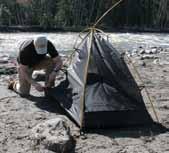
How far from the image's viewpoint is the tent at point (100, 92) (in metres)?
6.12

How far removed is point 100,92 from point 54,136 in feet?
3.60

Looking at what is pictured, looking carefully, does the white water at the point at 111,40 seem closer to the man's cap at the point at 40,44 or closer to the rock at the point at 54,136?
the man's cap at the point at 40,44

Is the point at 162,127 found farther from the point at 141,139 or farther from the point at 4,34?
the point at 4,34

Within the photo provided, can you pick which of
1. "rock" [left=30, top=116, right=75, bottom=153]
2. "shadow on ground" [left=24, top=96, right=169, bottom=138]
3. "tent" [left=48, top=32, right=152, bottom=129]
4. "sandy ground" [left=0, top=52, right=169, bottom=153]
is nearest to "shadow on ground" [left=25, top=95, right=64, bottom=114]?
"sandy ground" [left=0, top=52, right=169, bottom=153]

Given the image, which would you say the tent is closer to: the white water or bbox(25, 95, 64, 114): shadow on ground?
bbox(25, 95, 64, 114): shadow on ground

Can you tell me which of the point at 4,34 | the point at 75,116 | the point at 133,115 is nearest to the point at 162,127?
the point at 133,115

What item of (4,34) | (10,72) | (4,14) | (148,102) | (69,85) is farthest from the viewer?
(4,14)

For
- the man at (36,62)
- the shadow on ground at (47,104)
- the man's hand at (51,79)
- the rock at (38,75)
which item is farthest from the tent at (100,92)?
the rock at (38,75)

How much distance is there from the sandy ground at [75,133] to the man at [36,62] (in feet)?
0.76

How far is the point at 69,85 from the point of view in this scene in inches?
265

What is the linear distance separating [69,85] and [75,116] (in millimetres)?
629

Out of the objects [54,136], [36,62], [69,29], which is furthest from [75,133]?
[69,29]

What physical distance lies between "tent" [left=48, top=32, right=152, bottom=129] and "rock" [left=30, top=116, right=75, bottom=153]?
0.50 meters

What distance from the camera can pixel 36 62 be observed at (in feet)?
23.6
